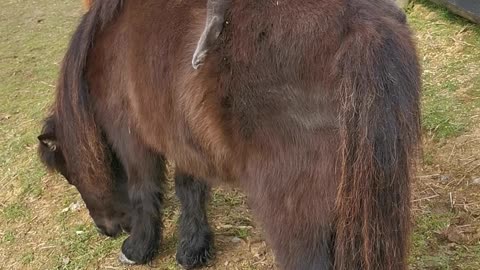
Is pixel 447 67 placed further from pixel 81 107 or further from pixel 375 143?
pixel 375 143

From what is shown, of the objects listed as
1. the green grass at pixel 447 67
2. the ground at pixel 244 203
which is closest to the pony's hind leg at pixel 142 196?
the ground at pixel 244 203

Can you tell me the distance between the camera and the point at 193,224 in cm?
297

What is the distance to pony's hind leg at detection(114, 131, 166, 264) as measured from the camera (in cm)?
266

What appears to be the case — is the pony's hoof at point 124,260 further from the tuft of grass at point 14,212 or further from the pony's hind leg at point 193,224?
the tuft of grass at point 14,212

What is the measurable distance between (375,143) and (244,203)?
1.77m

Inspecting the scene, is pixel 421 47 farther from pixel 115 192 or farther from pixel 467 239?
pixel 115 192

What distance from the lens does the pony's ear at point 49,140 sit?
9.25 feet

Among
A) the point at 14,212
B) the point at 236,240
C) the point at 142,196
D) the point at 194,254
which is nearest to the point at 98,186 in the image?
the point at 142,196

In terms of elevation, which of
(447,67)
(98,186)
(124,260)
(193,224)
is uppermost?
(447,67)

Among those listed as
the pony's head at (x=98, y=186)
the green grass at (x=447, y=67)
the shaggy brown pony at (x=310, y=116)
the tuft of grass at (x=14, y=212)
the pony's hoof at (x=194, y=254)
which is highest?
the shaggy brown pony at (x=310, y=116)

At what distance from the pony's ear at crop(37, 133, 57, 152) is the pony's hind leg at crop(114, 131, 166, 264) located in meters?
0.34

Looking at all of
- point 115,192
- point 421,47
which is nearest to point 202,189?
point 115,192

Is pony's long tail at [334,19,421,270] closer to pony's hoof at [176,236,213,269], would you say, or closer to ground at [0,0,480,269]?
ground at [0,0,480,269]

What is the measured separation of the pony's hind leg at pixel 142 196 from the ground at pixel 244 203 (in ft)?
0.36
